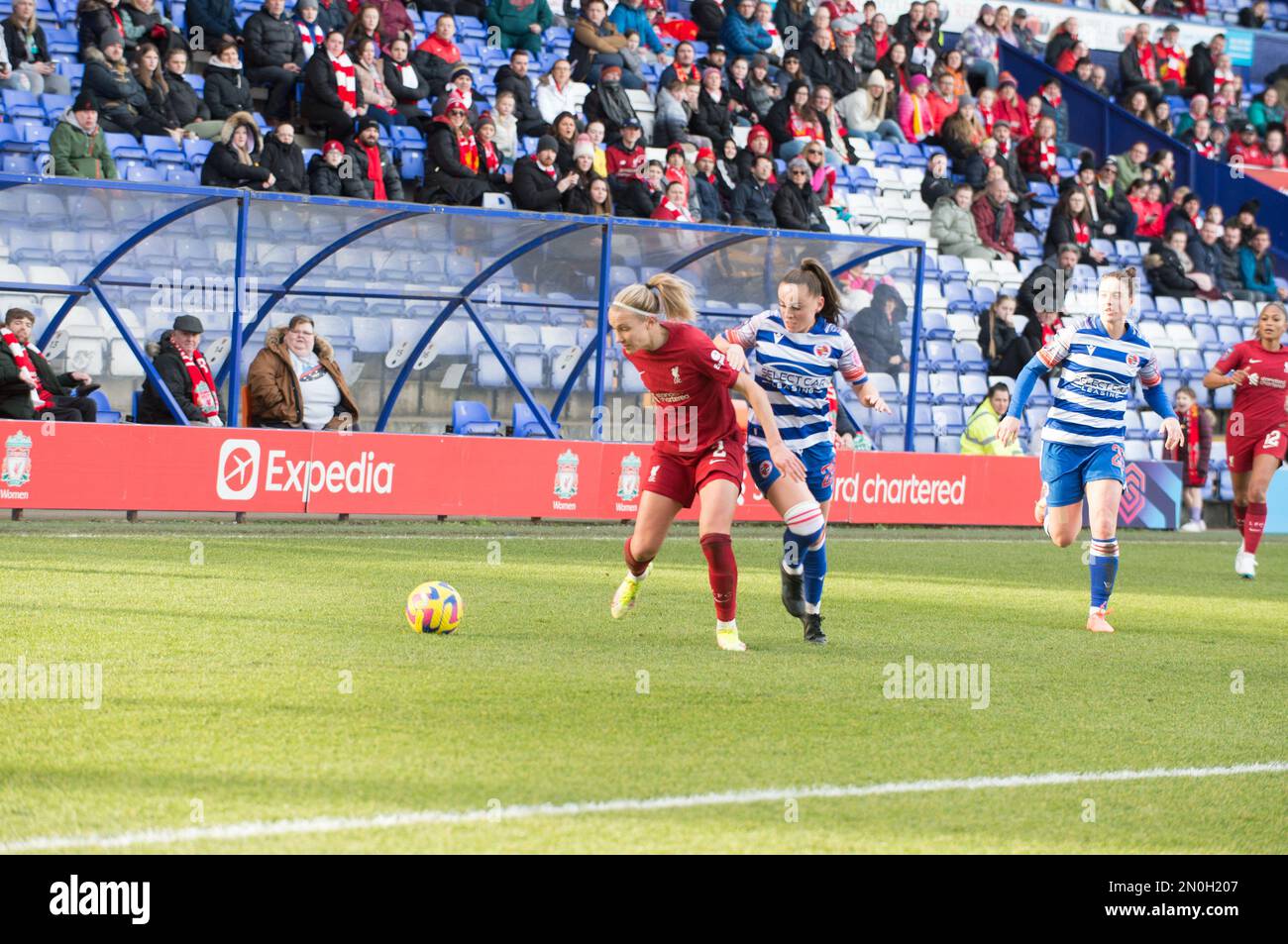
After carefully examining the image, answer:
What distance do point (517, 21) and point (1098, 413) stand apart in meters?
14.3

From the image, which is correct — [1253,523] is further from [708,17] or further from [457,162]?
[708,17]

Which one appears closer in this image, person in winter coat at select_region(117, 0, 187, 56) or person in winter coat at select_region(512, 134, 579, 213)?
person in winter coat at select_region(117, 0, 187, 56)

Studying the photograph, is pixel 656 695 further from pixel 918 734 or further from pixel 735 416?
pixel 735 416

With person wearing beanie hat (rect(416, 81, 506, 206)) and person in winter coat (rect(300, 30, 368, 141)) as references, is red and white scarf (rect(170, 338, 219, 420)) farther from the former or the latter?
person in winter coat (rect(300, 30, 368, 141))

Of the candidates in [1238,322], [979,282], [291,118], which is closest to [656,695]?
[291,118]

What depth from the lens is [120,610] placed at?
9.15 metres

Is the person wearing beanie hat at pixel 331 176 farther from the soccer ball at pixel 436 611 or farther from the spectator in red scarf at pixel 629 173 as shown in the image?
the soccer ball at pixel 436 611

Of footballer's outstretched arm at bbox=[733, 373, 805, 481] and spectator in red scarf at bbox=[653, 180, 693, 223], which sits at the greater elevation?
spectator in red scarf at bbox=[653, 180, 693, 223]

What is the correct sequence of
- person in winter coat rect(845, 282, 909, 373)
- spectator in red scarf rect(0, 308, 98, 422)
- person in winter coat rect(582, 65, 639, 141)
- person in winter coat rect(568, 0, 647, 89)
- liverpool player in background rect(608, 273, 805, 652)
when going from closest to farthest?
liverpool player in background rect(608, 273, 805, 652) → spectator in red scarf rect(0, 308, 98, 422) → person in winter coat rect(845, 282, 909, 373) → person in winter coat rect(582, 65, 639, 141) → person in winter coat rect(568, 0, 647, 89)

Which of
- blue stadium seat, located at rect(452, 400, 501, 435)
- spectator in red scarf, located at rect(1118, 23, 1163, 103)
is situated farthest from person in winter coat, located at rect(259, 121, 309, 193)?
spectator in red scarf, located at rect(1118, 23, 1163, 103)

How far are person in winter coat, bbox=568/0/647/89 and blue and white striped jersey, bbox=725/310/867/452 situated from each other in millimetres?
14106

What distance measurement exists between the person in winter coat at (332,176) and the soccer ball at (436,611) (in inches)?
399

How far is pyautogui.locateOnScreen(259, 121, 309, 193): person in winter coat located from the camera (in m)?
17.9
